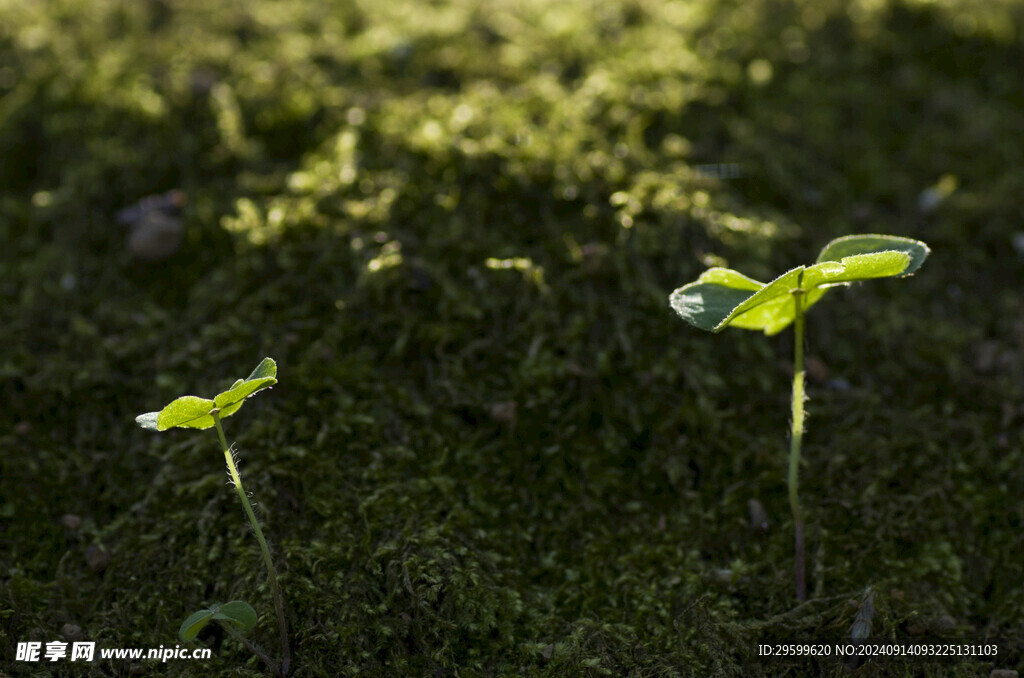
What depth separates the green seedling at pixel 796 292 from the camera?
5.50 ft

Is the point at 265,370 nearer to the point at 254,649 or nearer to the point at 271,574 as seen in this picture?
the point at 271,574

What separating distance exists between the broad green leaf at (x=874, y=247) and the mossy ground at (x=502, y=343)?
1.85 feet

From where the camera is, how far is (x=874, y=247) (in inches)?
73.9

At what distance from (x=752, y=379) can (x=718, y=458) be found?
0.30 metres

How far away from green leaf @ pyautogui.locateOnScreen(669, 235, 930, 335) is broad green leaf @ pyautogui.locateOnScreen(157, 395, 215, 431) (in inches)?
41.3

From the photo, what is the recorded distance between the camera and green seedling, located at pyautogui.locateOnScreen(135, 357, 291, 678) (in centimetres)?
154

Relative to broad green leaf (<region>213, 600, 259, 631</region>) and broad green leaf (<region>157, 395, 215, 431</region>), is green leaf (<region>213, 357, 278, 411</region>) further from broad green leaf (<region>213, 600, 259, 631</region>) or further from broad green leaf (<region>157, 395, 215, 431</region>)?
broad green leaf (<region>213, 600, 259, 631</region>)

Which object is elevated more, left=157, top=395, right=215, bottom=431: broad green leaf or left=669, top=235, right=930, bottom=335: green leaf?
left=669, top=235, right=930, bottom=335: green leaf

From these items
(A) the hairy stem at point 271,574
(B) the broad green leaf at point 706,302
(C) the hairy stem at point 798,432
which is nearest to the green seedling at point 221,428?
(A) the hairy stem at point 271,574

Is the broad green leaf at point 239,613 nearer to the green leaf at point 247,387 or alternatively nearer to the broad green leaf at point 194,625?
the broad green leaf at point 194,625

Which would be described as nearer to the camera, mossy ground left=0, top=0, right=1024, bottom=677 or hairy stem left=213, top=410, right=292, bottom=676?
hairy stem left=213, top=410, right=292, bottom=676

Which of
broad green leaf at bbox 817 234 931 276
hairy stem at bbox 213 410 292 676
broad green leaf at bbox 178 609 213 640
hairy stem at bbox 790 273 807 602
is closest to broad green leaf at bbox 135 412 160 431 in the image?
hairy stem at bbox 213 410 292 676

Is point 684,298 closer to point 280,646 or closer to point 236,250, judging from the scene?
point 280,646

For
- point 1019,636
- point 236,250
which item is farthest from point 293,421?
point 1019,636
